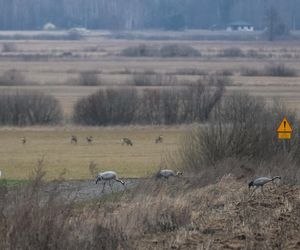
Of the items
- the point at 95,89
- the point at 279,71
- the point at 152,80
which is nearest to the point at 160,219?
the point at 95,89

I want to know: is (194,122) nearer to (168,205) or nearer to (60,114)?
(60,114)

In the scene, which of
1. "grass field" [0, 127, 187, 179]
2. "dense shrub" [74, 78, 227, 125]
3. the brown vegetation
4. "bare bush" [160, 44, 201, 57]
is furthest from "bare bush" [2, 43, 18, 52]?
the brown vegetation

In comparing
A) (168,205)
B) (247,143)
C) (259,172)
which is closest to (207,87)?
(247,143)

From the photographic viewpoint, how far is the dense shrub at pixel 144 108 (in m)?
61.4

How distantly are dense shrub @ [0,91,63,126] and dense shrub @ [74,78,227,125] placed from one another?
1.34 m

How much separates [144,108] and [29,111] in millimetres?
6599

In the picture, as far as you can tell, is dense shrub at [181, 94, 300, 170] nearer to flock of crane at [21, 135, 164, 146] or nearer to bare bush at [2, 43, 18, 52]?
flock of crane at [21, 135, 164, 146]

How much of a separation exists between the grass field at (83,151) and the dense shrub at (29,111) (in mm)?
3332

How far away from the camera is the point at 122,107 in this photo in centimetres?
6197

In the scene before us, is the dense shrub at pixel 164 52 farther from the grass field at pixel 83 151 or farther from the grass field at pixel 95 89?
the grass field at pixel 83 151

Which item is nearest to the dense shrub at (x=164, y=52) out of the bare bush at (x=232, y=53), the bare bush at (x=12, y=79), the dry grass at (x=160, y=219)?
the bare bush at (x=232, y=53)

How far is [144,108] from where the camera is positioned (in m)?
62.0

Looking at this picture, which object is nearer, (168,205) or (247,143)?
(168,205)

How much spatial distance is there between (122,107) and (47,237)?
4941 centimetres
